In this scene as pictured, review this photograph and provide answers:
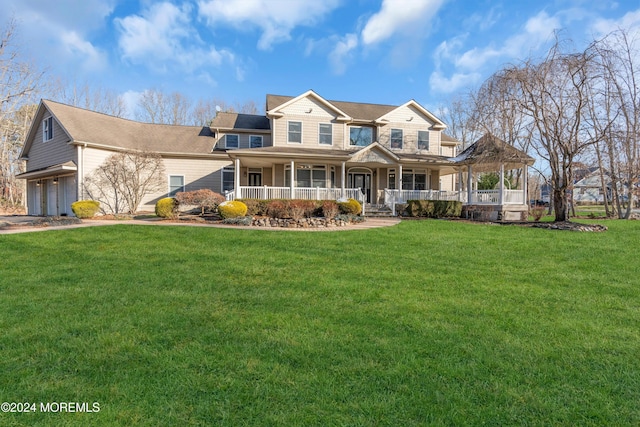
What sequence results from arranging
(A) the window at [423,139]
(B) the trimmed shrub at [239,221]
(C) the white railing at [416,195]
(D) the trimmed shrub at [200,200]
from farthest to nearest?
(A) the window at [423,139] < (C) the white railing at [416,195] < (D) the trimmed shrub at [200,200] < (B) the trimmed shrub at [239,221]

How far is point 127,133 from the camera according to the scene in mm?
20516

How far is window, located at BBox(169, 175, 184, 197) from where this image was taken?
66.4 ft

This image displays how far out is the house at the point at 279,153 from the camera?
17.4 m

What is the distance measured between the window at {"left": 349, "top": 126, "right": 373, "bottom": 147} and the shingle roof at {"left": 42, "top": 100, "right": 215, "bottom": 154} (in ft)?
28.9

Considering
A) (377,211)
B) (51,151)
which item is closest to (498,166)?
(377,211)

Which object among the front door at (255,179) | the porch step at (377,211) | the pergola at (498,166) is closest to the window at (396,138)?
the pergola at (498,166)

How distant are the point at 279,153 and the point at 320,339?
541 inches

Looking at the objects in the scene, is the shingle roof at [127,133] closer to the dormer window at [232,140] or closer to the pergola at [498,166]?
the dormer window at [232,140]

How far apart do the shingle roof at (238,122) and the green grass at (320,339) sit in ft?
51.8

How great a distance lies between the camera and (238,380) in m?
2.72

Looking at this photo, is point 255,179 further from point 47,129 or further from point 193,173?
point 47,129

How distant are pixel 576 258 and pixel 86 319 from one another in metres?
9.37

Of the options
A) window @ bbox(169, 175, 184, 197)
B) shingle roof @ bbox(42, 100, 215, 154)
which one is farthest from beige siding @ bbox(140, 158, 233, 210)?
shingle roof @ bbox(42, 100, 215, 154)

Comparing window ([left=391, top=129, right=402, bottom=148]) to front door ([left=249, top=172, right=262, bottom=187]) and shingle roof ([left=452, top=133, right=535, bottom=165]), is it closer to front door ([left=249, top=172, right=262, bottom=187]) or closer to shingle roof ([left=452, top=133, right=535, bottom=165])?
shingle roof ([left=452, top=133, right=535, bottom=165])
